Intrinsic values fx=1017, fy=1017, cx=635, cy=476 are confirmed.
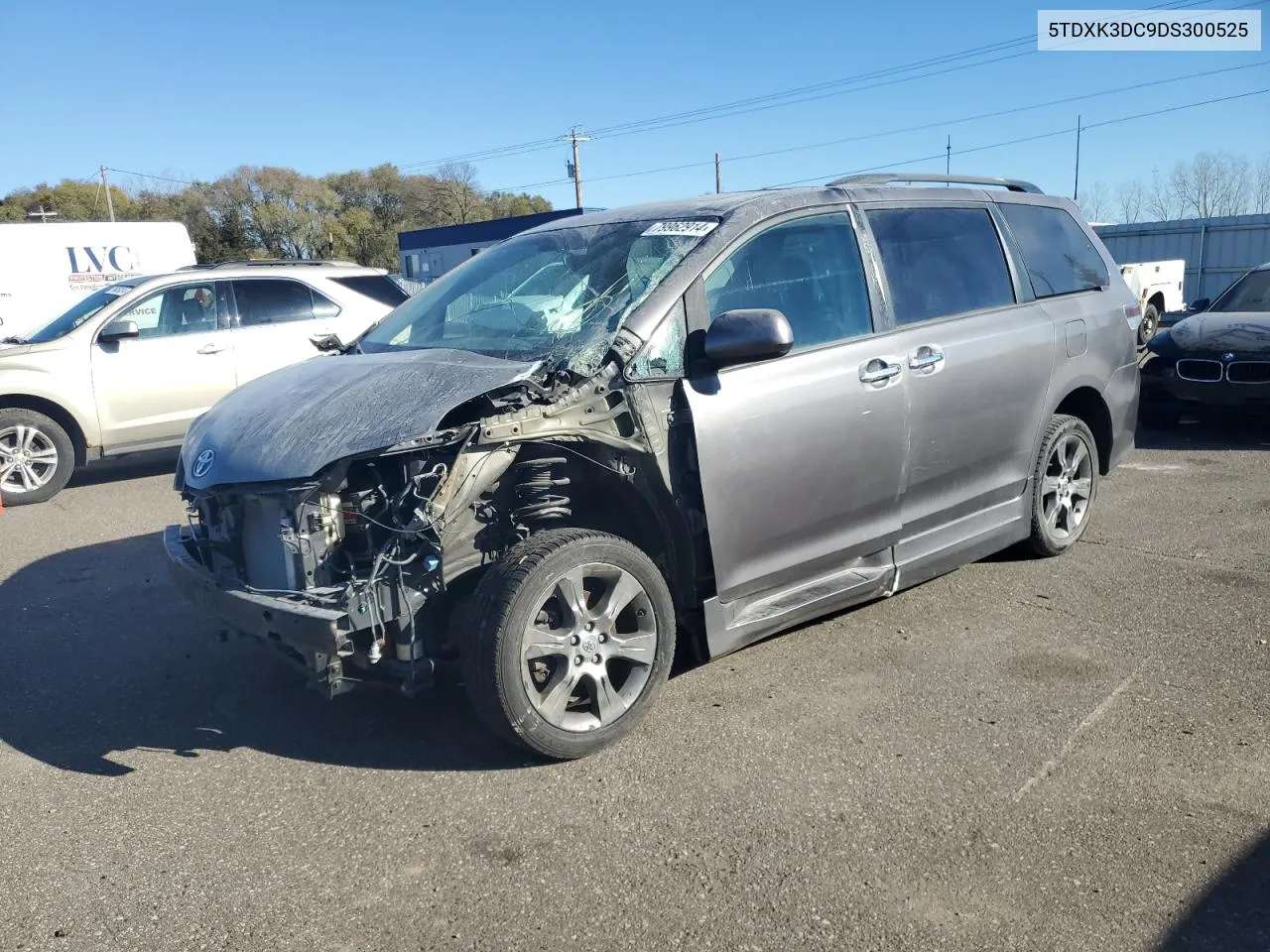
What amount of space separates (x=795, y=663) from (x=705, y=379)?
1409 millimetres

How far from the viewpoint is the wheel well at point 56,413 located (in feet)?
27.9

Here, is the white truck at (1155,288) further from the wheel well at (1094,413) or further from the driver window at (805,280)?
the driver window at (805,280)

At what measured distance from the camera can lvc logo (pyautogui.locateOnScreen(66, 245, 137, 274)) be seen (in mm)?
17188

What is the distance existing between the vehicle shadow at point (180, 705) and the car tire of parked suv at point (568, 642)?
0.25 m

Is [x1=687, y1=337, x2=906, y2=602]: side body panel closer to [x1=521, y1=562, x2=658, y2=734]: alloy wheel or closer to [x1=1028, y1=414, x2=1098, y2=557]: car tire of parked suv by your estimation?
[x1=521, y1=562, x2=658, y2=734]: alloy wheel

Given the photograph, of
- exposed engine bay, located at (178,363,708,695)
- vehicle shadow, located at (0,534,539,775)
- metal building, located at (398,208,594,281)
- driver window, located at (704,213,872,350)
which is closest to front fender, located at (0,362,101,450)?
vehicle shadow, located at (0,534,539,775)

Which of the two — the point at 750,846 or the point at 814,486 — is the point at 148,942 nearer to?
the point at 750,846

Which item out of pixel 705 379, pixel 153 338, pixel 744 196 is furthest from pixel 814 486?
pixel 153 338

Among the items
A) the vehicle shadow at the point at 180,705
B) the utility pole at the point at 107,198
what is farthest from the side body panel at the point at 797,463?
the utility pole at the point at 107,198

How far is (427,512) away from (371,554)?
Result: 0.85ft

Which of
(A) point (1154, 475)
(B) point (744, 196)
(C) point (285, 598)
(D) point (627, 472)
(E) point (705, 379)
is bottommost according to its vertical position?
(A) point (1154, 475)

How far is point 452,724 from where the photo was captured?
3.95 m

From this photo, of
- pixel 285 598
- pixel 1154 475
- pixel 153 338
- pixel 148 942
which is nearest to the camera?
pixel 148 942

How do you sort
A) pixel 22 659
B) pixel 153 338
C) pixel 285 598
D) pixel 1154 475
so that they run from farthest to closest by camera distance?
pixel 153 338, pixel 1154 475, pixel 22 659, pixel 285 598
